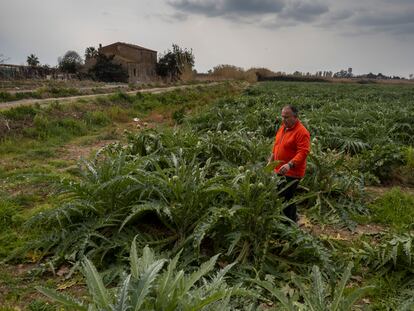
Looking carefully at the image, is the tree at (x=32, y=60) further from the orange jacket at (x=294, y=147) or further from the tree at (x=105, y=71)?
the orange jacket at (x=294, y=147)

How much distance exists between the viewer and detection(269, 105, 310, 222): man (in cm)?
459

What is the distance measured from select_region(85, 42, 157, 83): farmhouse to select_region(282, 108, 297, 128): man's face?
150 feet

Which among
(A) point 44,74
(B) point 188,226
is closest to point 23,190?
(B) point 188,226

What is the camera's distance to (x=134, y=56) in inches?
2259

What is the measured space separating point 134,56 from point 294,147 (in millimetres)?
55547

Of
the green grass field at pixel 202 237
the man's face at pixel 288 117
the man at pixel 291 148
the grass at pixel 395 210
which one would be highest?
the man's face at pixel 288 117

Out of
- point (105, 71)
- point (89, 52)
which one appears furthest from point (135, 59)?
point (105, 71)

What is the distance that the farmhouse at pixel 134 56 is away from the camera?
166 feet

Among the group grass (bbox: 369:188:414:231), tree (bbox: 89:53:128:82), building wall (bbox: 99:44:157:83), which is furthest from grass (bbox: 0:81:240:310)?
building wall (bbox: 99:44:157:83)

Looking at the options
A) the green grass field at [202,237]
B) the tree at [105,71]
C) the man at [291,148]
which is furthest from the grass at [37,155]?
the tree at [105,71]

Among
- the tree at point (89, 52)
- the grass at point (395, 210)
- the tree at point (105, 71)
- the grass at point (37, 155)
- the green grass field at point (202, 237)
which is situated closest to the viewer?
the green grass field at point (202, 237)

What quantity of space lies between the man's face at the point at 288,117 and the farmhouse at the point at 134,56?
45872 mm

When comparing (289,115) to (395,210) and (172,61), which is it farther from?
(172,61)

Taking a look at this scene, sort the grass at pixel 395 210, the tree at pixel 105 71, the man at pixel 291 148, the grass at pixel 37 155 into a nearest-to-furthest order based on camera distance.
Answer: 1. the grass at pixel 37 155
2. the man at pixel 291 148
3. the grass at pixel 395 210
4. the tree at pixel 105 71
